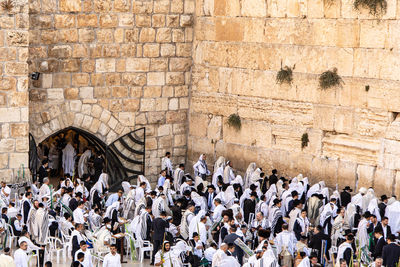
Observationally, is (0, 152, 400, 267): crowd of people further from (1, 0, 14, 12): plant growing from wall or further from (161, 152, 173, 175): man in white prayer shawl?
(1, 0, 14, 12): plant growing from wall

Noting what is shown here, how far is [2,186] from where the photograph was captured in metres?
18.3

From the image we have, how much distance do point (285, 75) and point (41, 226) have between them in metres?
6.69

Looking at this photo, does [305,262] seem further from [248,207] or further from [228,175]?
[228,175]

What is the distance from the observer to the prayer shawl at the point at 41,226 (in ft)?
53.4

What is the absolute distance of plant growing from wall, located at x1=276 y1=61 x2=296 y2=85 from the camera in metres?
19.9

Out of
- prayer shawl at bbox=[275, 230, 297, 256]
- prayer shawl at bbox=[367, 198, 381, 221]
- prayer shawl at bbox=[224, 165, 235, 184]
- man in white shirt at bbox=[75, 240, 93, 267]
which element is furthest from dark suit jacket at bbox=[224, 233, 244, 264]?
prayer shawl at bbox=[224, 165, 235, 184]

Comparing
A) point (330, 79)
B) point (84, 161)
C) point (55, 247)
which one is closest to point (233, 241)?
point (55, 247)

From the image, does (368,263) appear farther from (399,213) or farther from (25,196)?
(25,196)

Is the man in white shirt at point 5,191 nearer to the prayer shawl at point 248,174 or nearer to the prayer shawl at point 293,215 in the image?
the prayer shawl at point 248,174

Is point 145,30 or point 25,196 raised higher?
point 145,30

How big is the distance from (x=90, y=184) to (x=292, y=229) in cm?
600

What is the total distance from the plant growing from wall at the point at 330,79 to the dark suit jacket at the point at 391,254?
499 centimetres

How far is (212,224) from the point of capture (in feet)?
56.1

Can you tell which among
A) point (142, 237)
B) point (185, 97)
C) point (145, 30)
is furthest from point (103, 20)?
point (142, 237)
